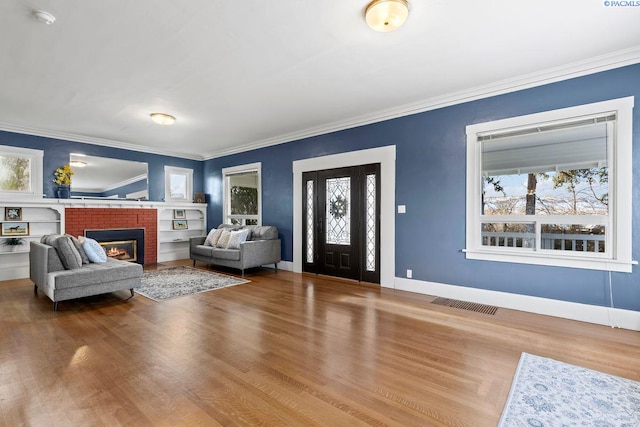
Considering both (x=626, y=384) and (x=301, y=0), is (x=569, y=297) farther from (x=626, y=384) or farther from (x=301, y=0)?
(x=301, y=0)

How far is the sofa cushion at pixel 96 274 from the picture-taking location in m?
3.66

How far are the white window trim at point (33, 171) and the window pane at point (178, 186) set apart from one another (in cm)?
247

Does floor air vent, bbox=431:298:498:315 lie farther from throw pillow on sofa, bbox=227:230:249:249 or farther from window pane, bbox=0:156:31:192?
window pane, bbox=0:156:31:192

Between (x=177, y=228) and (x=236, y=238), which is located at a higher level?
(x=177, y=228)

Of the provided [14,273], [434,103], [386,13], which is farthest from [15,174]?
[434,103]

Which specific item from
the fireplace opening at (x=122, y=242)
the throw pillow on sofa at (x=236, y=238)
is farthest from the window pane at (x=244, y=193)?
the fireplace opening at (x=122, y=242)

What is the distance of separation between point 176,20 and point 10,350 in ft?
10.2

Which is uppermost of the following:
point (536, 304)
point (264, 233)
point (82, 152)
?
point (82, 152)

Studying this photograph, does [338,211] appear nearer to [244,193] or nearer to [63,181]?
[244,193]

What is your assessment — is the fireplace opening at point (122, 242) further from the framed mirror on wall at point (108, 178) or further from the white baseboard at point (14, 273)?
the white baseboard at point (14, 273)

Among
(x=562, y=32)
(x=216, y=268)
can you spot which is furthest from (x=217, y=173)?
(x=562, y=32)

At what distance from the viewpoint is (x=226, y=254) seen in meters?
5.88

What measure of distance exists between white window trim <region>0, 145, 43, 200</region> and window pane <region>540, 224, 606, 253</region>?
8.25 meters

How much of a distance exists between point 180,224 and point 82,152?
2526mm
